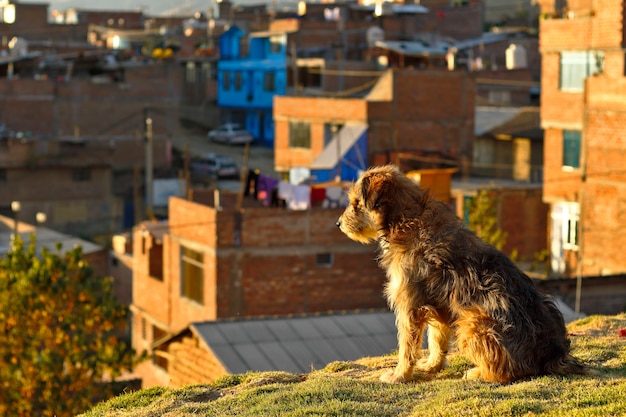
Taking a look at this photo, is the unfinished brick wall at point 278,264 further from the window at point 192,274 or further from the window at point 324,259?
the window at point 192,274

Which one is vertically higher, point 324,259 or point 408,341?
point 408,341

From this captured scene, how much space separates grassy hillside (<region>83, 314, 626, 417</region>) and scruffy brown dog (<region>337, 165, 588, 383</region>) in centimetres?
17

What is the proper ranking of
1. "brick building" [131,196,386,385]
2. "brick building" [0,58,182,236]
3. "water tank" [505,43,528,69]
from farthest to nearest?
"water tank" [505,43,528,69] < "brick building" [0,58,182,236] < "brick building" [131,196,386,385]

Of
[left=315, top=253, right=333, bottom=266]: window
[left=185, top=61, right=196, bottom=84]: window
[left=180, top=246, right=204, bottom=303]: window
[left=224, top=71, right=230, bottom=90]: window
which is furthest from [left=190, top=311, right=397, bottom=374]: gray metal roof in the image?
[left=185, top=61, right=196, bottom=84]: window

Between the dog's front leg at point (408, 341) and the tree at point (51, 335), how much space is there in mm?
14080

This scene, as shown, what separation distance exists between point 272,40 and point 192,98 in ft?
33.0

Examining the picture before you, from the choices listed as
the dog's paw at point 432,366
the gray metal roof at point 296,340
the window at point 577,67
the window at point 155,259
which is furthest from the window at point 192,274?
the dog's paw at point 432,366

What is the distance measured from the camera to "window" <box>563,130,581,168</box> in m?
39.0

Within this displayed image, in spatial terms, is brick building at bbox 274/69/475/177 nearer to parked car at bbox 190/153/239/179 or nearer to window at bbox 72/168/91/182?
window at bbox 72/168/91/182

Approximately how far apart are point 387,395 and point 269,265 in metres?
22.6

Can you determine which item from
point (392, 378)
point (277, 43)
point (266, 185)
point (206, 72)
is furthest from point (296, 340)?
point (206, 72)

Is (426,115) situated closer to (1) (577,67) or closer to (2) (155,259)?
(1) (577,67)

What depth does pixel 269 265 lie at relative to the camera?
31.4 metres

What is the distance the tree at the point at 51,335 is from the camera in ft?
75.7
